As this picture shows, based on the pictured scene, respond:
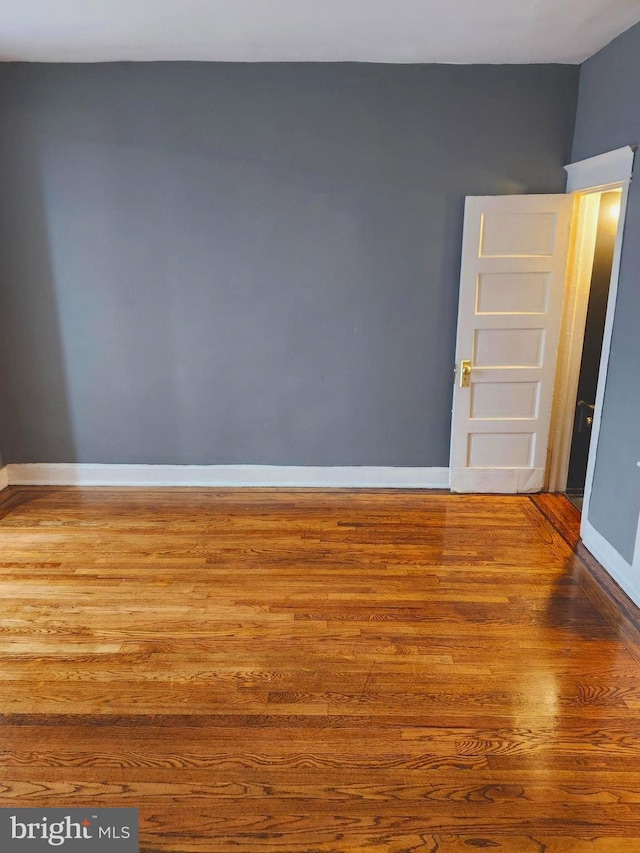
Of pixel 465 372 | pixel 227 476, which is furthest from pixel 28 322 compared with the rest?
Answer: pixel 465 372

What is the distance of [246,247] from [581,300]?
7.46ft

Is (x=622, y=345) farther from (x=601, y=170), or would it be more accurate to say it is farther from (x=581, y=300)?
(x=601, y=170)

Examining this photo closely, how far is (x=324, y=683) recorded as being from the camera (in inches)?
90.4

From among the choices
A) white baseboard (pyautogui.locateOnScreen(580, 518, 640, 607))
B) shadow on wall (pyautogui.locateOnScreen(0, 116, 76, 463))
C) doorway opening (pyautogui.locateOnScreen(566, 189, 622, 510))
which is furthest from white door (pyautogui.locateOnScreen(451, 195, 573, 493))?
shadow on wall (pyautogui.locateOnScreen(0, 116, 76, 463))

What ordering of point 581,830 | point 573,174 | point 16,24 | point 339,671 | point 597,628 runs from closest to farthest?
point 581,830 → point 339,671 → point 597,628 → point 16,24 → point 573,174

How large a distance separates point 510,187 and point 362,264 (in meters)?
1.07

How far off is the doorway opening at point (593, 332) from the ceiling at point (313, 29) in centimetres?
94

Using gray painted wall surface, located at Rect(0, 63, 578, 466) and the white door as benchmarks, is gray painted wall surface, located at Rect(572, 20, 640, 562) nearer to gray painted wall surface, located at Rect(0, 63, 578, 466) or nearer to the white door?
gray painted wall surface, located at Rect(0, 63, 578, 466)

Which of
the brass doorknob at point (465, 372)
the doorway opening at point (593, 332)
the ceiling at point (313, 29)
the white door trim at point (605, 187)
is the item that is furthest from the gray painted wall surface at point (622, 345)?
the brass doorknob at point (465, 372)

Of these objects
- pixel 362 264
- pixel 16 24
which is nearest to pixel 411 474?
pixel 362 264

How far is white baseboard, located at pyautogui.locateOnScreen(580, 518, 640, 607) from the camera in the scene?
2.88 meters

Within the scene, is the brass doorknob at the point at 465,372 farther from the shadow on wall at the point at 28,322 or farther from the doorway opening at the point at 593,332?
the shadow on wall at the point at 28,322

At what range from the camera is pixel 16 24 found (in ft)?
9.85

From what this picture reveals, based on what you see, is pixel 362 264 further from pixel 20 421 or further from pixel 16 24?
pixel 20 421
